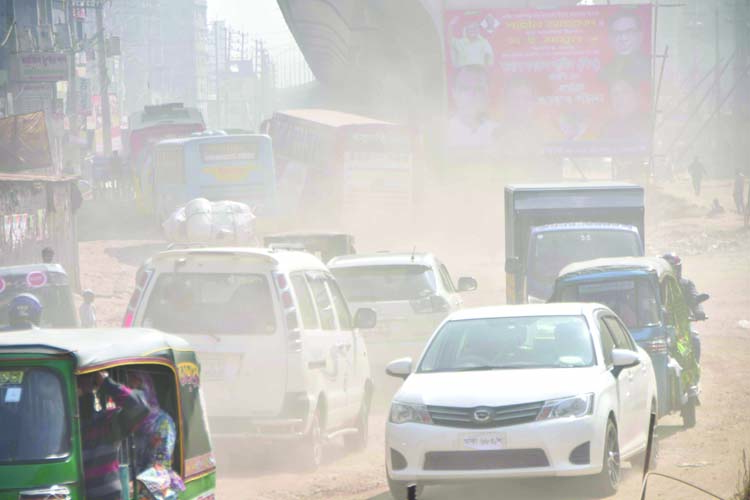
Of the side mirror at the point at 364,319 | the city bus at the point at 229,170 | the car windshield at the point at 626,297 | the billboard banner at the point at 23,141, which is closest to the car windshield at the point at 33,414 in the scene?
the side mirror at the point at 364,319

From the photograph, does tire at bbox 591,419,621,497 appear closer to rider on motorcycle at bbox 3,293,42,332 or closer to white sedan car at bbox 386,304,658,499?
white sedan car at bbox 386,304,658,499

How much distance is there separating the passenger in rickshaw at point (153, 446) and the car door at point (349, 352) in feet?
21.0

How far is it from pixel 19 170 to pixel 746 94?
54.9 meters

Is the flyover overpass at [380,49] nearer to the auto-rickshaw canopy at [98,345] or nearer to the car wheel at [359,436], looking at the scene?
the car wheel at [359,436]

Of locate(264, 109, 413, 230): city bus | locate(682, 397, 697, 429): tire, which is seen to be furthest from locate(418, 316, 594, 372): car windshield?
locate(264, 109, 413, 230): city bus

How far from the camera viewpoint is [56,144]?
6556cm

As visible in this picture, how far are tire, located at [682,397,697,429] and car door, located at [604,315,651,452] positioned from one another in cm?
257

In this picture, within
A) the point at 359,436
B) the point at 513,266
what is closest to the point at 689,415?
the point at 359,436

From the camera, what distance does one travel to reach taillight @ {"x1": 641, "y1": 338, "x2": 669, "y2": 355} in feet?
44.0

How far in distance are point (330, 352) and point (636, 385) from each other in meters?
2.90

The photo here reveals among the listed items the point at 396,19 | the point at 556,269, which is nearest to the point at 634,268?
the point at 556,269

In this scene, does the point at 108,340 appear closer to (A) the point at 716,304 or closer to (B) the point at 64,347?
(B) the point at 64,347

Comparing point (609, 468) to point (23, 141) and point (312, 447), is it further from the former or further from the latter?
point (23, 141)

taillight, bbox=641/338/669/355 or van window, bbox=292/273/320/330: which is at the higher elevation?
van window, bbox=292/273/320/330
